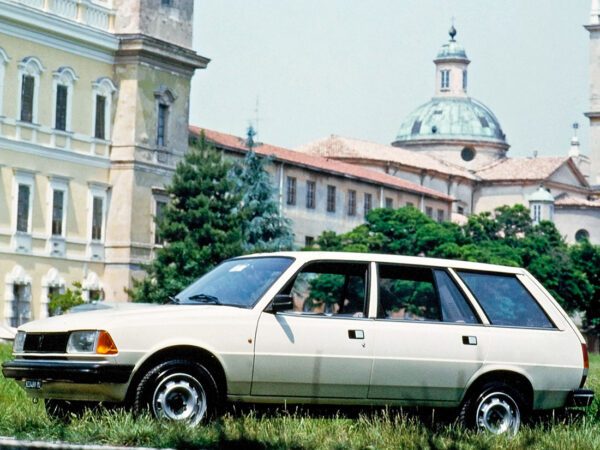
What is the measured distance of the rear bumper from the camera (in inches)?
548

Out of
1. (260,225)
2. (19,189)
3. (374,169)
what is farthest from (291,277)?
(374,169)

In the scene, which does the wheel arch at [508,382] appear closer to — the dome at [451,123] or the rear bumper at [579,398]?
the rear bumper at [579,398]

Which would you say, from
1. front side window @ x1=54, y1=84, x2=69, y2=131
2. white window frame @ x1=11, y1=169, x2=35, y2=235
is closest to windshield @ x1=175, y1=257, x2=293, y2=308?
white window frame @ x1=11, y1=169, x2=35, y2=235

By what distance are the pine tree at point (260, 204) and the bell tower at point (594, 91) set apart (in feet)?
202

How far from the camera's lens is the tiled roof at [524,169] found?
12069 cm

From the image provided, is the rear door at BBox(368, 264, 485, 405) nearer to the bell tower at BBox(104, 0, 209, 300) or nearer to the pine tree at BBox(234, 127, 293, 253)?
the bell tower at BBox(104, 0, 209, 300)

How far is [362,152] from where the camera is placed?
108 m

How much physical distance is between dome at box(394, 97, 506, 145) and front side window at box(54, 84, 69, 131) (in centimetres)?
7325

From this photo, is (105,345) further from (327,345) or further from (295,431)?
(327,345)

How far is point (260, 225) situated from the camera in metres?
73.0

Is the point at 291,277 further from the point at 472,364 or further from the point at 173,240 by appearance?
the point at 173,240

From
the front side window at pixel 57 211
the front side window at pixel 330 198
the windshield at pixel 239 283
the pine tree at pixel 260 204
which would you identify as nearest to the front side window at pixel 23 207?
the front side window at pixel 57 211

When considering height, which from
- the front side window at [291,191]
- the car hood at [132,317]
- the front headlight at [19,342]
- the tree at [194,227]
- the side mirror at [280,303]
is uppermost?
the front side window at [291,191]

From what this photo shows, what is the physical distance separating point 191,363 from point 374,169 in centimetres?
9509
